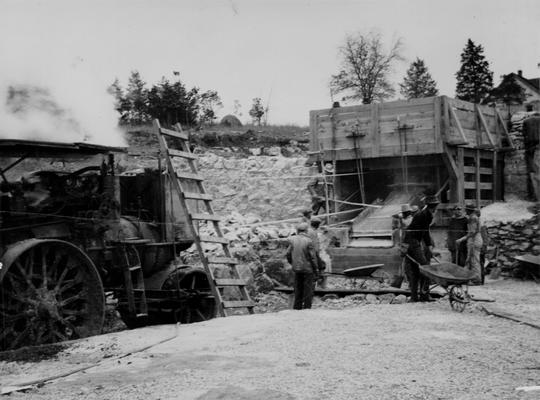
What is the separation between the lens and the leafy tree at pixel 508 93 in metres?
48.3

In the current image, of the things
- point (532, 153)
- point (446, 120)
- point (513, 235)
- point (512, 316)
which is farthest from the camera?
point (532, 153)

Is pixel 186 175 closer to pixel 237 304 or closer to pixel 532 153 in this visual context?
pixel 237 304

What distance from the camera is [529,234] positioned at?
52.1 ft

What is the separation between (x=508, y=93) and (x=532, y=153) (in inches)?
1251

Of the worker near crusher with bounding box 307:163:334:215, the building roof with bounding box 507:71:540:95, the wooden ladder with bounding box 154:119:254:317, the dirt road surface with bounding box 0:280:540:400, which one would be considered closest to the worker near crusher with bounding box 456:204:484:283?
the dirt road surface with bounding box 0:280:540:400

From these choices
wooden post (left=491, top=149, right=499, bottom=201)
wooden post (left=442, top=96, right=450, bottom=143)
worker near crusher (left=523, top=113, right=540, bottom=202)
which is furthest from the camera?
wooden post (left=491, top=149, right=499, bottom=201)

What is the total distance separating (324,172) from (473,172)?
4.43 metres

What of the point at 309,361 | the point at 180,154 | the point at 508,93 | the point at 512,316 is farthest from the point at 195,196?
the point at 508,93

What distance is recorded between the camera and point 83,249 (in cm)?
938

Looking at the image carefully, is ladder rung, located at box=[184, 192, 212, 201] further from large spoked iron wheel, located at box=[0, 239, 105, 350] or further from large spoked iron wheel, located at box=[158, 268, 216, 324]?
large spoked iron wheel, located at box=[0, 239, 105, 350]

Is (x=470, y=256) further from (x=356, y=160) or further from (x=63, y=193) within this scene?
(x=63, y=193)

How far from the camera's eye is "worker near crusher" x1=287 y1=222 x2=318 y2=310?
441 inches

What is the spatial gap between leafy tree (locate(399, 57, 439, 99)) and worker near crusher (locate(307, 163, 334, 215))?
37067mm

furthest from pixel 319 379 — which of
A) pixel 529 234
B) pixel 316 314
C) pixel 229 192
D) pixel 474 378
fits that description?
pixel 229 192
